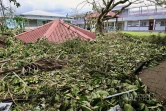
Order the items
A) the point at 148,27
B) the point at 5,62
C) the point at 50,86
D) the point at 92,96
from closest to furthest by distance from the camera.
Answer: the point at 92,96 < the point at 50,86 < the point at 5,62 < the point at 148,27

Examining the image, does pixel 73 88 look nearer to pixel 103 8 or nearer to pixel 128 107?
pixel 128 107

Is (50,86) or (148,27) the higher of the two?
(148,27)

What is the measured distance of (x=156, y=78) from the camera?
3307mm

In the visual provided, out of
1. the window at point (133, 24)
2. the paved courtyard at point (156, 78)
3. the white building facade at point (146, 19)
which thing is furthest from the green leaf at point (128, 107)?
the window at point (133, 24)

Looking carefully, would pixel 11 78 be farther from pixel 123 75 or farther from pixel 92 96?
pixel 123 75

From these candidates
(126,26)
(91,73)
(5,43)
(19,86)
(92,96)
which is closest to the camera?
(92,96)

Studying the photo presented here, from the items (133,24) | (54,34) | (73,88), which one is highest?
(133,24)

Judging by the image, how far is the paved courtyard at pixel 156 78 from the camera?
279cm

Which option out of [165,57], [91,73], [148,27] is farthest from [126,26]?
[91,73]

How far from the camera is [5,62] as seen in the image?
3.80m

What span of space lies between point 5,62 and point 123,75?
277 cm

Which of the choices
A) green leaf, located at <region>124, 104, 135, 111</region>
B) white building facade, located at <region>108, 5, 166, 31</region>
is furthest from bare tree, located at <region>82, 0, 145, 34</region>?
white building facade, located at <region>108, 5, 166, 31</region>

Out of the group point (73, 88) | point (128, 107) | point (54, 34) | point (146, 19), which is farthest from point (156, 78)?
point (146, 19)

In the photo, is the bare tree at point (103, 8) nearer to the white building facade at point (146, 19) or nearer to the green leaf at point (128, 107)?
the green leaf at point (128, 107)
